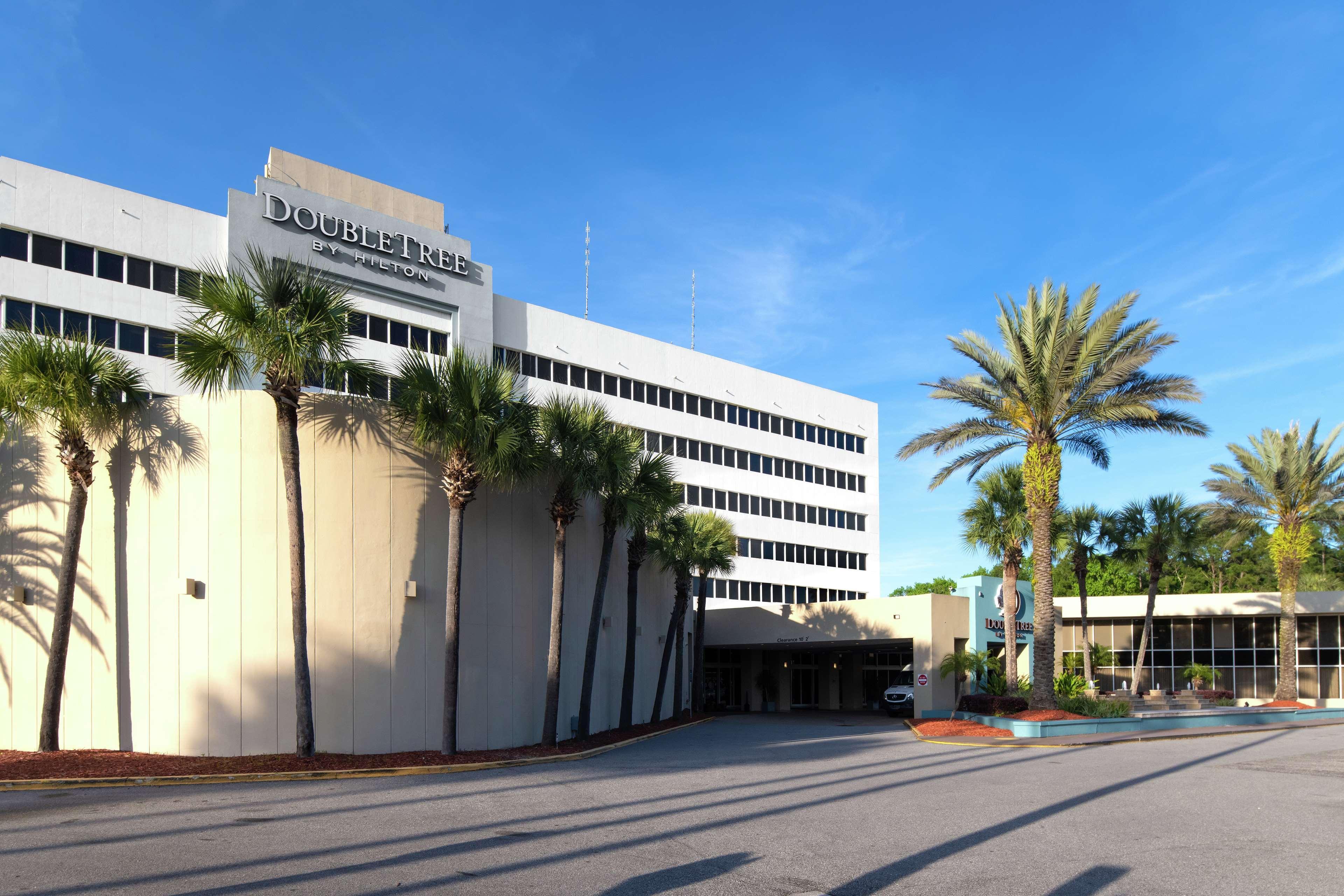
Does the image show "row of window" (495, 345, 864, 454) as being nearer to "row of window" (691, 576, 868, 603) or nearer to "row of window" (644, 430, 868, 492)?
"row of window" (644, 430, 868, 492)

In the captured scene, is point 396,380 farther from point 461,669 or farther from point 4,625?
point 4,625

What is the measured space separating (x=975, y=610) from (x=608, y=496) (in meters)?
23.2

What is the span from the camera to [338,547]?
20.4 m

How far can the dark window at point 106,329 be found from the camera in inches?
1291

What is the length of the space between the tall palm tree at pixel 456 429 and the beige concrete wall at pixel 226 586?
866 millimetres

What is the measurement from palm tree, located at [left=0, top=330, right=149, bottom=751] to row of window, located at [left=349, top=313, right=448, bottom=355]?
1949cm

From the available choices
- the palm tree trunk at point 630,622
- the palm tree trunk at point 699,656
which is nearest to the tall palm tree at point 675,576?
the palm tree trunk at point 699,656

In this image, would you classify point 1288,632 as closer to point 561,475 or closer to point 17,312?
point 561,475

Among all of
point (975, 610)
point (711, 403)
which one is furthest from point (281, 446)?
point (711, 403)

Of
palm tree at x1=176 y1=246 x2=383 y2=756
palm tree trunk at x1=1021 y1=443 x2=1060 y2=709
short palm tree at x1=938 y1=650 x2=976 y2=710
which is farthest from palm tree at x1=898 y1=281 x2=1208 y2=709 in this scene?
palm tree at x1=176 y1=246 x2=383 y2=756

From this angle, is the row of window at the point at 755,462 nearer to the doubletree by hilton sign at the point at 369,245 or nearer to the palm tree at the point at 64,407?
the doubletree by hilton sign at the point at 369,245

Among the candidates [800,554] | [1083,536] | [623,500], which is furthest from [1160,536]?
[623,500]

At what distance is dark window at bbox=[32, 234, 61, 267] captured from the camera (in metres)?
31.8

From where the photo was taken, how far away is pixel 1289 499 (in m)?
42.3
